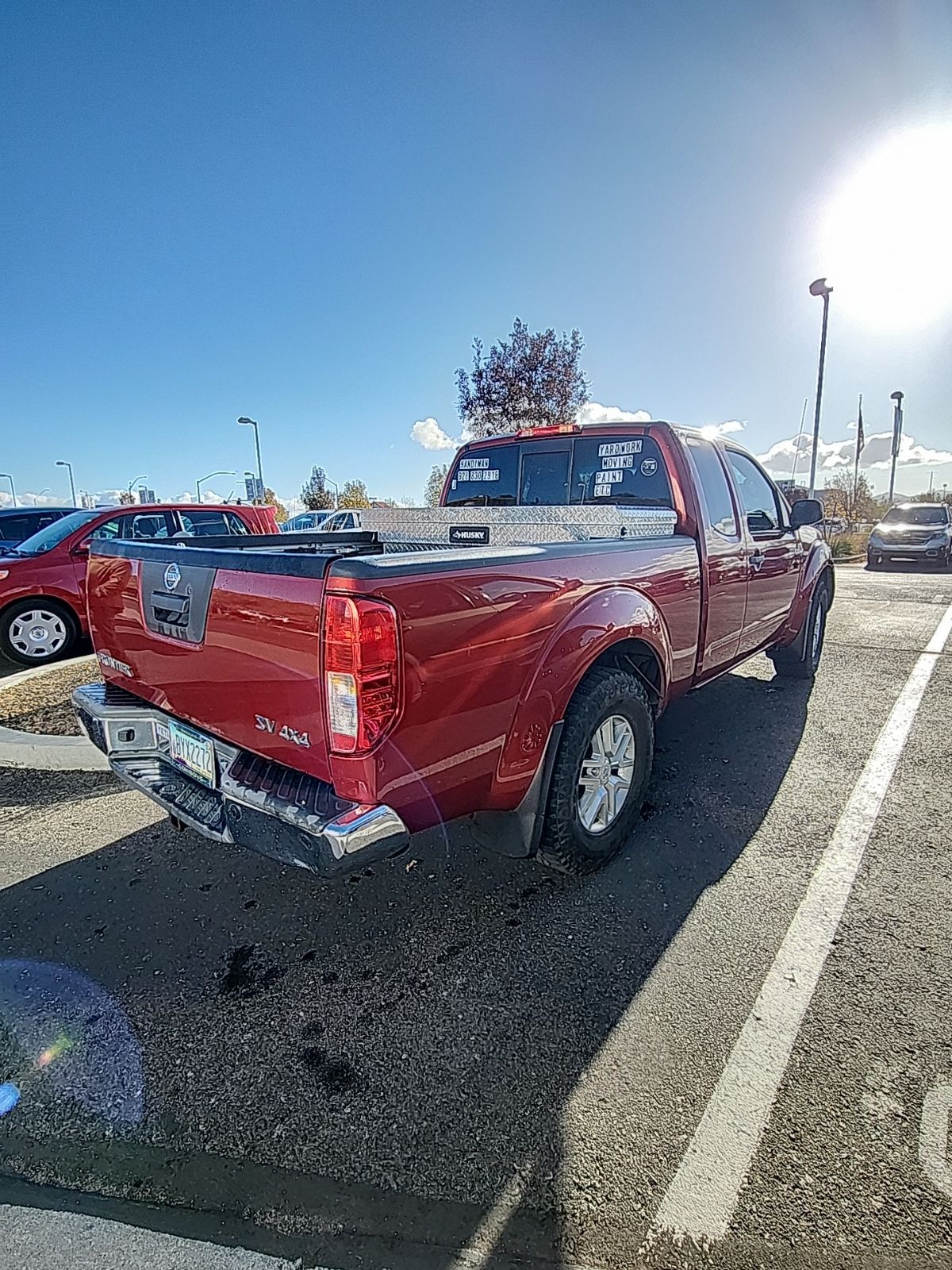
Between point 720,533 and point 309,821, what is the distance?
3139 millimetres

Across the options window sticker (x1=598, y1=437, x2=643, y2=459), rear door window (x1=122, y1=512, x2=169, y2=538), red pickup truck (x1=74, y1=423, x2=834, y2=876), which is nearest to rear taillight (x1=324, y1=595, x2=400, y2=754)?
red pickup truck (x1=74, y1=423, x2=834, y2=876)

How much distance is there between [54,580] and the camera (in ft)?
24.0

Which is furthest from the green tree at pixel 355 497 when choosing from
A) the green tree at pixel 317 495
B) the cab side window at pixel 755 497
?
the cab side window at pixel 755 497

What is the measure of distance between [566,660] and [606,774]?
71 centimetres

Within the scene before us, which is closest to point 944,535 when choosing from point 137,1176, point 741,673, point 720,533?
point 741,673

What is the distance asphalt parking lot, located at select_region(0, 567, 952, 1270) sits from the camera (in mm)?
1687

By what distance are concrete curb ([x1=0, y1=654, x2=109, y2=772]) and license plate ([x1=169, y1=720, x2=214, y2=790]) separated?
2009 millimetres

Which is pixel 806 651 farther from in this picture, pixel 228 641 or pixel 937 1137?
pixel 228 641

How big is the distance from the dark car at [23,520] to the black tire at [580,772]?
10326 mm

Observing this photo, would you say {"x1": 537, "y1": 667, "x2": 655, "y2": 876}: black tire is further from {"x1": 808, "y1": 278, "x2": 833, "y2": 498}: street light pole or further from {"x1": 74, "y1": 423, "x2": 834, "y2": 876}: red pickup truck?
{"x1": 808, "y1": 278, "x2": 833, "y2": 498}: street light pole

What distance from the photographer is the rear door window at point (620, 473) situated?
3996mm

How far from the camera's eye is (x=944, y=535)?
17.0 m

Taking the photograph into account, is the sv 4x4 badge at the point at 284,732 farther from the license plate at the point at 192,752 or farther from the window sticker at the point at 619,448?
the window sticker at the point at 619,448

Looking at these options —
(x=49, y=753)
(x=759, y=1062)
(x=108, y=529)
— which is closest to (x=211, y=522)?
(x=108, y=529)
